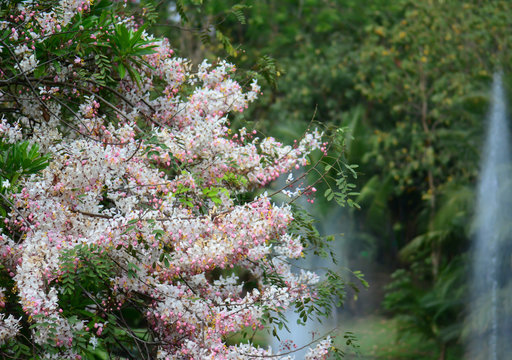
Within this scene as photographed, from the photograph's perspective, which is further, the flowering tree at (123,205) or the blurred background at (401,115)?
the blurred background at (401,115)

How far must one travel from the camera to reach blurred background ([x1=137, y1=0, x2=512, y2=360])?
37.9ft

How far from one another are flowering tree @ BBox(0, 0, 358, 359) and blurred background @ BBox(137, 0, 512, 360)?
23.3 feet

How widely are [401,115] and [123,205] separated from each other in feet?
36.0

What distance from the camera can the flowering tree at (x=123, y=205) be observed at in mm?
3021

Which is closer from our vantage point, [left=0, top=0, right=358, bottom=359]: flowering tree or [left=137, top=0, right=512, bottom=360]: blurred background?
[left=0, top=0, right=358, bottom=359]: flowering tree

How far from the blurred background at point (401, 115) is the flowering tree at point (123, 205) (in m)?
7.10

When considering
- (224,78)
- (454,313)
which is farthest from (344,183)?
(454,313)

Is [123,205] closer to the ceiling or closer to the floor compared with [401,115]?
closer to the floor

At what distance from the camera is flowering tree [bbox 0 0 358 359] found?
3021mm

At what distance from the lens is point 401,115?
13531 millimetres

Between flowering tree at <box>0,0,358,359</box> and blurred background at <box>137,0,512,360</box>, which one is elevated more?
blurred background at <box>137,0,512,360</box>

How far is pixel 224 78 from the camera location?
416cm

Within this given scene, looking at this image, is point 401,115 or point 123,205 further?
point 401,115

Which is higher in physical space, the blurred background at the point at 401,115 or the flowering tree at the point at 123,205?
the blurred background at the point at 401,115
